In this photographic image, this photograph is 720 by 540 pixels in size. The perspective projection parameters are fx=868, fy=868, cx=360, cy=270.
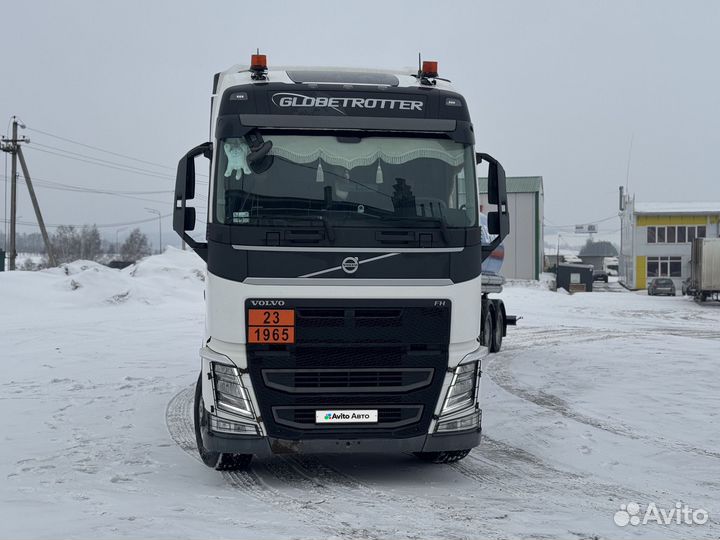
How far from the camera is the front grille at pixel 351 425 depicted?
23.7 feet

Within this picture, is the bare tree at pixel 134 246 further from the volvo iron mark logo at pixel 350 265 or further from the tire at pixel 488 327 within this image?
the volvo iron mark logo at pixel 350 265

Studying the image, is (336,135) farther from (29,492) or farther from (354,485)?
(29,492)

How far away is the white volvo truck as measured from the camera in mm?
7164

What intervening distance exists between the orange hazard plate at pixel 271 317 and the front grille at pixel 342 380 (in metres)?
0.39

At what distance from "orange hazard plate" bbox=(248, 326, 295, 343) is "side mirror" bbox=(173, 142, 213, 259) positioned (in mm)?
1050

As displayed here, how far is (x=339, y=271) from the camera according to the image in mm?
7172

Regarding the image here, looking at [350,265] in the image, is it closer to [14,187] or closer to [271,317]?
[271,317]

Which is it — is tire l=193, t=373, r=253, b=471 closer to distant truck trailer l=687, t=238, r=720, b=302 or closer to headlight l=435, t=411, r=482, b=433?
headlight l=435, t=411, r=482, b=433

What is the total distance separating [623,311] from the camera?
124 feet

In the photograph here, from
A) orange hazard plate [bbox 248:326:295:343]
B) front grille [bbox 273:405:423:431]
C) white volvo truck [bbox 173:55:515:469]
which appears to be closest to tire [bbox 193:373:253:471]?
white volvo truck [bbox 173:55:515:469]

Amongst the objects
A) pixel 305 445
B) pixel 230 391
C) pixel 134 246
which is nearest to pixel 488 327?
pixel 305 445

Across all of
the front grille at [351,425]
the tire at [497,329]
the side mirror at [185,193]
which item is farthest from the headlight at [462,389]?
the tire at [497,329]

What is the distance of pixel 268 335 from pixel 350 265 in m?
0.89

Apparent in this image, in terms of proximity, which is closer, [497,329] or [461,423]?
[461,423]
